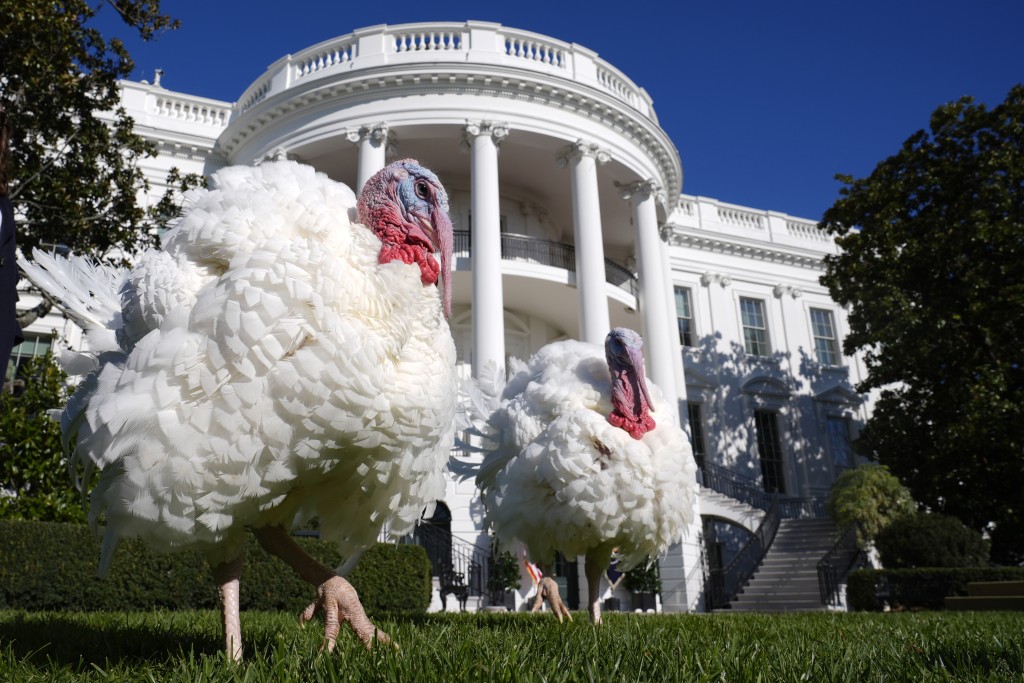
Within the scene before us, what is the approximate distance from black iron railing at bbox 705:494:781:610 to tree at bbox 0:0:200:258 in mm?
13923

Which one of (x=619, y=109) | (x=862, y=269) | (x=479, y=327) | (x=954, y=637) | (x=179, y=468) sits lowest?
(x=954, y=637)

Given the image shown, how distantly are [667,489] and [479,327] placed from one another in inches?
430

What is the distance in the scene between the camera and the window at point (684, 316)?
2581cm

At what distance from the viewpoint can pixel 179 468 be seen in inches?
95.7

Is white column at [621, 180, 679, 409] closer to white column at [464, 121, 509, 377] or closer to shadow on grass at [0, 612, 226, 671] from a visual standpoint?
white column at [464, 121, 509, 377]

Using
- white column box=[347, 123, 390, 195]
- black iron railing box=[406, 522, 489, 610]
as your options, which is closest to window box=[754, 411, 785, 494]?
black iron railing box=[406, 522, 489, 610]

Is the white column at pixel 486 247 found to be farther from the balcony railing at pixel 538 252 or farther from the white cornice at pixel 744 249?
the white cornice at pixel 744 249

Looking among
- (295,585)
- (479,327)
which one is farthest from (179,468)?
(479,327)

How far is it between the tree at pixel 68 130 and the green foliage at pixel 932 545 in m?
14.2

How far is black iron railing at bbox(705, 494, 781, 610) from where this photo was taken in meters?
16.8

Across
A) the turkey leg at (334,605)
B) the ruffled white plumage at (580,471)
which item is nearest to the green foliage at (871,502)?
the ruffled white plumage at (580,471)

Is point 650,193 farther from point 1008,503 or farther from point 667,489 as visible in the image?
point 667,489

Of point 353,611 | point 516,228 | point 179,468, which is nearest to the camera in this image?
point 179,468

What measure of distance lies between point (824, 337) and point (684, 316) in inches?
243
